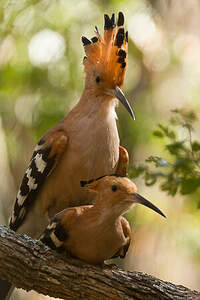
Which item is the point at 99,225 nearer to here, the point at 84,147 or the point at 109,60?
the point at 84,147

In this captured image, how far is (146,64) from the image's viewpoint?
8.65m

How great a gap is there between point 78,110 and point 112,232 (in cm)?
101

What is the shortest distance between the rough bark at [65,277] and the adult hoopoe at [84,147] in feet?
1.85

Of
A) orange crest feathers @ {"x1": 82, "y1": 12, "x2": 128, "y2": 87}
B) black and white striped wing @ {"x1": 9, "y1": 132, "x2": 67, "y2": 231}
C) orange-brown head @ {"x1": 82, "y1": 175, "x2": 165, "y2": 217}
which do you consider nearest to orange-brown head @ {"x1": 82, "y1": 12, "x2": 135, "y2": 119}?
orange crest feathers @ {"x1": 82, "y1": 12, "x2": 128, "y2": 87}

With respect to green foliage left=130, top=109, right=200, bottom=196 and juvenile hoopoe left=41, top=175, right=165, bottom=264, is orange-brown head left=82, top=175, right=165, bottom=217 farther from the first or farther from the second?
green foliage left=130, top=109, right=200, bottom=196

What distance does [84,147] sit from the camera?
3621 millimetres

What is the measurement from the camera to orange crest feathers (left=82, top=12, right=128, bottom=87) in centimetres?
365

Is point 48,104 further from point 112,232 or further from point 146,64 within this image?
point 112,232

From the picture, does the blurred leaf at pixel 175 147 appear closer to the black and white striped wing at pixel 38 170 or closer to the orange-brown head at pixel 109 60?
the orange-brown head at pixel 109 60

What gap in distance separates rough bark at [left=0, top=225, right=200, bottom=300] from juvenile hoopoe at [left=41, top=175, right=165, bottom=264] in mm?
70

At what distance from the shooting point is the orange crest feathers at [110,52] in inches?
144

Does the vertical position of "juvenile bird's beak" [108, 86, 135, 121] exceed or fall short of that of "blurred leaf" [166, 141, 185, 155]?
it exceeds it

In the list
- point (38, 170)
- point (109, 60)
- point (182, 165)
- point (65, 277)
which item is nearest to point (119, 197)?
point (182, 165)

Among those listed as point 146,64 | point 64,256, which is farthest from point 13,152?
point 64,256
